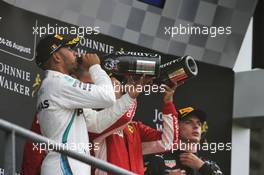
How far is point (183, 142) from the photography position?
725cm

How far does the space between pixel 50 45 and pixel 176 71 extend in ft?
2.84

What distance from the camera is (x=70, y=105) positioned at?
5.90m

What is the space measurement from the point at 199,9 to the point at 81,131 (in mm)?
2081

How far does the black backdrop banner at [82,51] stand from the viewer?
21.8 feet

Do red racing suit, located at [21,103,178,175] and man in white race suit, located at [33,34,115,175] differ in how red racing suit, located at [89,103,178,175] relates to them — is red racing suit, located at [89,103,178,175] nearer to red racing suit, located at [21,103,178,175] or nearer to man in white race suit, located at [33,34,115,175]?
red racing suit, located at [21,103,178,175]

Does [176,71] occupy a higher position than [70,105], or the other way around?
[176,71]

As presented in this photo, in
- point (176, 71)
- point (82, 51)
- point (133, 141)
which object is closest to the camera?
point (176, 71)

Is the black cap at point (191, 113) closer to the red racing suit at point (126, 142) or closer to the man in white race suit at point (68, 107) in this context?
the red racing suit at point (126, 142)

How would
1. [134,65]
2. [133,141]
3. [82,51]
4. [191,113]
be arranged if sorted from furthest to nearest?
[191,113], [82,51], [133,141], [134,65]

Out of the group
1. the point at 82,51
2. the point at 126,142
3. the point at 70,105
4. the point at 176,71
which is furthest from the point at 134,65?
the point at 82,51

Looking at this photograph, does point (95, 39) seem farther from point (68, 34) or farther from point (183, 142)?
point (183, 142)

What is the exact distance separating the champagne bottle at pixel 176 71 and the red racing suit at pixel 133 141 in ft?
1.10

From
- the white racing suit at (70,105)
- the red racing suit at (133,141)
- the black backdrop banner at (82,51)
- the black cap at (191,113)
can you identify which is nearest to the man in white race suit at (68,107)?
the white racing suit at (70,105)

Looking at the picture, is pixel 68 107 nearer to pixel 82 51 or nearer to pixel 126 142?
pixel 126 142
